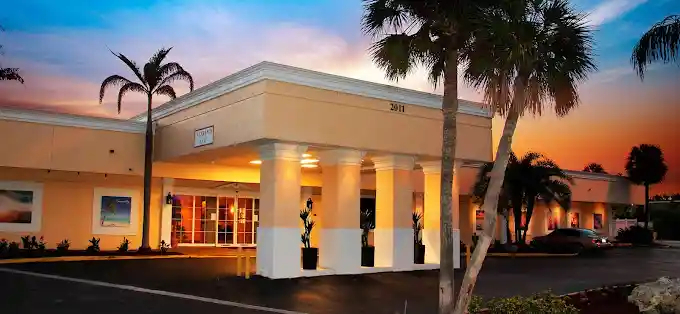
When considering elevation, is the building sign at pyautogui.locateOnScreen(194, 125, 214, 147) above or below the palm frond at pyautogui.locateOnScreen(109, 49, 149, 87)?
below

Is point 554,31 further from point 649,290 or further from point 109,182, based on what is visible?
point 109,182

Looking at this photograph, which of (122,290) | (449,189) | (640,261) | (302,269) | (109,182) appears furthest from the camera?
(640,261)

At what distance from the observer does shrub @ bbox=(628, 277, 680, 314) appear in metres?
13.1

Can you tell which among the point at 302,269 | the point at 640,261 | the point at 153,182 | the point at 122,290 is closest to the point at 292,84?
the point at 302,269

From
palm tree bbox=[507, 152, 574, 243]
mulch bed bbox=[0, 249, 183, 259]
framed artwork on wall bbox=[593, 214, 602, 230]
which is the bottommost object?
mulch bed bbox=[0, 249, 183, 259]

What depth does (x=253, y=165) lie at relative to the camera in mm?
26828

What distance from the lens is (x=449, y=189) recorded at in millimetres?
12250

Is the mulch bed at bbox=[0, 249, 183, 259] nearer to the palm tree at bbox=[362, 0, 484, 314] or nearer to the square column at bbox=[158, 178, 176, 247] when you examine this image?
the square column at bbox=[158, 178, 176, 247]

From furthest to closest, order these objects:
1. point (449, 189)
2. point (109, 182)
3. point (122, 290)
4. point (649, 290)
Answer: point (109, 182)
point (122, 290)
point (649, 290)
point (449, 189)

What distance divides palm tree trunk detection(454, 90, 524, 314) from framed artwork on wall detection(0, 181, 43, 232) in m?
19.9

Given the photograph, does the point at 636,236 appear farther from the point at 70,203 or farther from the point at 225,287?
the point at 225,287

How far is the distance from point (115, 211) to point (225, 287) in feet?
42.0

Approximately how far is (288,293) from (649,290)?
8041 mm

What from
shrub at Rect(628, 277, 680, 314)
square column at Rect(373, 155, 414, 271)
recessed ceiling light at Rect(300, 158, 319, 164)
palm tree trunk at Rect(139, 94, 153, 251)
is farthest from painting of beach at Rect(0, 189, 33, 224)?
shrub at Rect(628, 277, 680, 314)
